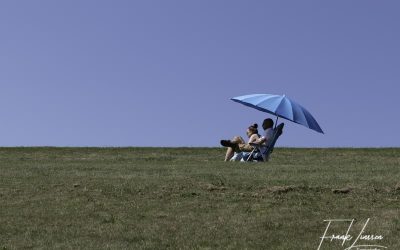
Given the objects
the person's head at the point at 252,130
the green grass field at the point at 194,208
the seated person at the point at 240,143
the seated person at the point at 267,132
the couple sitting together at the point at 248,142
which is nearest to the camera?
the green grass field at the point at 194,208

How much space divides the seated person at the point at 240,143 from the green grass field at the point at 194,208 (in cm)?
420

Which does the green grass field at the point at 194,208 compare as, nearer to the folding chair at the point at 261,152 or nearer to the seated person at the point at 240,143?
the folding chair at the point at 261,152

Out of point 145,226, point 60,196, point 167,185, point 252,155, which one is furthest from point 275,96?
point 145,226

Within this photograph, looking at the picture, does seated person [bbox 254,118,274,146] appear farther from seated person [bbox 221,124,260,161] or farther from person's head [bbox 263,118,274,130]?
seated person [bbox 221,124,260,161]

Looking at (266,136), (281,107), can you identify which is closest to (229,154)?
(266,136)

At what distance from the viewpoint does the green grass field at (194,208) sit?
7816mm

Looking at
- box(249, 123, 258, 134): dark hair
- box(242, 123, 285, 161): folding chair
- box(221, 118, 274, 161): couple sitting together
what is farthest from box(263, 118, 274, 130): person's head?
box(249, 123, 258, 134): dark hair

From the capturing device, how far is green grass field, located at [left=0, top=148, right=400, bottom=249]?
25.6 feet

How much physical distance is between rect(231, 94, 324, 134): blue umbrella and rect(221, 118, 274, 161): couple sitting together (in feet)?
1.83

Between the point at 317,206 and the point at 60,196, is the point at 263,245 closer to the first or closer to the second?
the point at 317,206

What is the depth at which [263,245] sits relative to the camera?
750cm

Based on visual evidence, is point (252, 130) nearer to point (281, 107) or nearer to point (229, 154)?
point (229, 154)

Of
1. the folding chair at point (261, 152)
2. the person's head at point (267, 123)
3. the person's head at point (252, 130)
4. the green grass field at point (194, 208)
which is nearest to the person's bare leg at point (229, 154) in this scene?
the folding chair at point (261, 152)

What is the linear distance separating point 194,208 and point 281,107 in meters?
9.70
